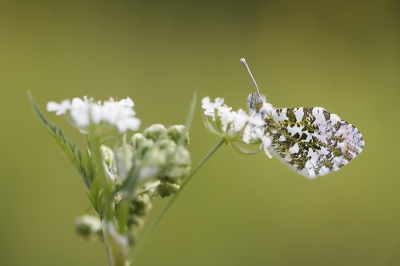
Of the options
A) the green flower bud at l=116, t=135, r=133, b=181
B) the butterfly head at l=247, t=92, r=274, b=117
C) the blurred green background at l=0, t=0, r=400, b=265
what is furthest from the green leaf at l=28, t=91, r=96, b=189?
the blurred green background at l=0, t=0, r=400, b=265

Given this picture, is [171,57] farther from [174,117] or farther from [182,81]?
[174,117]

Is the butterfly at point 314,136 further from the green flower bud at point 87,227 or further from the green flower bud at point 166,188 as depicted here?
the green flower bud at point 87,227

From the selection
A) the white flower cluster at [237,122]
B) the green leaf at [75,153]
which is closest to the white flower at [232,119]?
the white flower cluster at [237,122]

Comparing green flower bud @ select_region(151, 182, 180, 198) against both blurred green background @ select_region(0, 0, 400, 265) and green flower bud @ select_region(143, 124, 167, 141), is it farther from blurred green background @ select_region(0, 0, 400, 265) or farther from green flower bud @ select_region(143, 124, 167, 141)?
blurred green background @ select_region(0, 0, 400, 265)

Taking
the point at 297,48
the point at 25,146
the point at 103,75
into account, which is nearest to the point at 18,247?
the point at 25,146

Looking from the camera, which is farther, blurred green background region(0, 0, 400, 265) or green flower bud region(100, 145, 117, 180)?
blurred green background region(0, 0, 400, 265)

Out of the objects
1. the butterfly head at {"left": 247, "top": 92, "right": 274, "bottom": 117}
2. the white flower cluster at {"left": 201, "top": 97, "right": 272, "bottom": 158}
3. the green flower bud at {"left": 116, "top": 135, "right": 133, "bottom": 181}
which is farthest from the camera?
the butterfly head at {"left": 247, "top": 92, "right": 274, "bottom": 117}

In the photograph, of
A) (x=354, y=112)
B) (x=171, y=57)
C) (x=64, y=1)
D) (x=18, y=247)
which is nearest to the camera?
(x=18, y=247)
